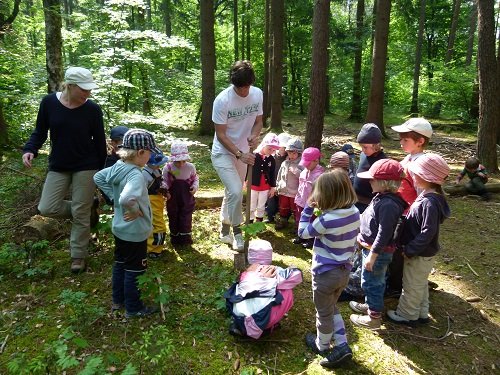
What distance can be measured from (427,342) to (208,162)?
7408 millimetres

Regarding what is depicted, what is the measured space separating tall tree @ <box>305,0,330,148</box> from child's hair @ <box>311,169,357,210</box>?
5.34m

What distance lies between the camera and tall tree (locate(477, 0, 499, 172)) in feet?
25.4

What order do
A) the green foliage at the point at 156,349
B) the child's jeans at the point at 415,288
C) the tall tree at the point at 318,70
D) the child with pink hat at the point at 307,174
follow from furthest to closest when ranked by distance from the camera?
the tall tree at the point at 318,70 < the child with pink hat at the point at 307,174 < the child's jeans at the point at 415,288 < the green foliage at the point at 156,349

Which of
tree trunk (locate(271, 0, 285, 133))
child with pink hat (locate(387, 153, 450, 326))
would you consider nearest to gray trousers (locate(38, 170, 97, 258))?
child with pink hat (locate(387, 153, 450, 326))

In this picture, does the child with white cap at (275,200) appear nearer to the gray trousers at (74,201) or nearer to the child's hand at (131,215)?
the gray trousers at (74,201)

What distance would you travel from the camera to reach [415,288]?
3529 millimetres

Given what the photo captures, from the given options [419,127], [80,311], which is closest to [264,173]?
[419,127]

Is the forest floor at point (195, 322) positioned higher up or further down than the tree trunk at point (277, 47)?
further down

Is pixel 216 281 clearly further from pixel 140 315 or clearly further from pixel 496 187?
pixel 496 187

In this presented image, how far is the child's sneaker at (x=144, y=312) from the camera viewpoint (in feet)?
11.5

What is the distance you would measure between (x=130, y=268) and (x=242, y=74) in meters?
A: 2.40

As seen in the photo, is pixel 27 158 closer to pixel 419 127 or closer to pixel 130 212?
pixel 130 212

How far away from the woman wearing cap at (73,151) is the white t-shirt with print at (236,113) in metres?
1.37

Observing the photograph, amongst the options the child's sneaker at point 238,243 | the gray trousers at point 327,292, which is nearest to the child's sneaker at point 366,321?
the gray trousers at point 327,292
